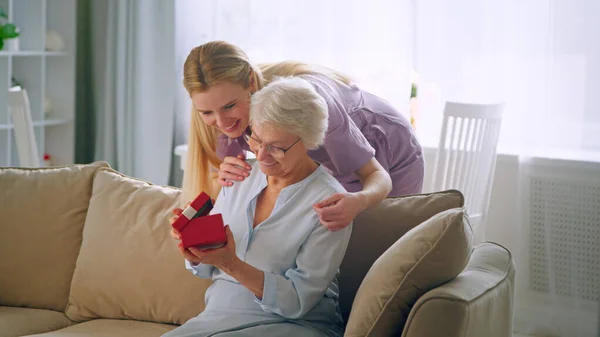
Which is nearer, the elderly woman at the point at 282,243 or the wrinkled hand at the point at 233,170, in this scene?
the elderly woman at the point at 282,243

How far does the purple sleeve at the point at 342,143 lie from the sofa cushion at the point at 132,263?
519 millimetres

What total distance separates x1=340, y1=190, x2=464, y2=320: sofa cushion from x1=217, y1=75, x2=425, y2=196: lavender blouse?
0.17m

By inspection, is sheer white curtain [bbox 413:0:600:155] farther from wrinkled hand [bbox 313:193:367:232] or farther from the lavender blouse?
wrinkled hand [bbox 313:193:367:232]

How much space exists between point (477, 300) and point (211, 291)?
2.40ft

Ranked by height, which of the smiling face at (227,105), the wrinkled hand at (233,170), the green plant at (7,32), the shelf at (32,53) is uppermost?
the green plant at (7,32)

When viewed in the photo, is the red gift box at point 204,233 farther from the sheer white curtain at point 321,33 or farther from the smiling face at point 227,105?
the sheer white curtain at point 321,33

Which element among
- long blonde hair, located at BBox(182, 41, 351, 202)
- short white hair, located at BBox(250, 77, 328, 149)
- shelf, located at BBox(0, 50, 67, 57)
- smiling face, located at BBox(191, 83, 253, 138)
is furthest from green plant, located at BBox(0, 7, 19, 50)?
short white hair, located at BBox(250, 77, 328, 149)

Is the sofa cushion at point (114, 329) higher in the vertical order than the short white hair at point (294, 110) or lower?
lower

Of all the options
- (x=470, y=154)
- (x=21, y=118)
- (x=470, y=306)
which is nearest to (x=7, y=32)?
(x=21, y=118)

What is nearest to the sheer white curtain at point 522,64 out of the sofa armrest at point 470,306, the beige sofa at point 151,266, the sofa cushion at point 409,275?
the beige sofa at point 151,266

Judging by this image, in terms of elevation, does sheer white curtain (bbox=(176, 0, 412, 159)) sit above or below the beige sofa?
above

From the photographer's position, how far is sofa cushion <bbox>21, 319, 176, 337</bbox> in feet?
7.76

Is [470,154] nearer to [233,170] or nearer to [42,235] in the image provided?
[233,170]

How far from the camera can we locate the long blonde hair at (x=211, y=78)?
2.19 meters
